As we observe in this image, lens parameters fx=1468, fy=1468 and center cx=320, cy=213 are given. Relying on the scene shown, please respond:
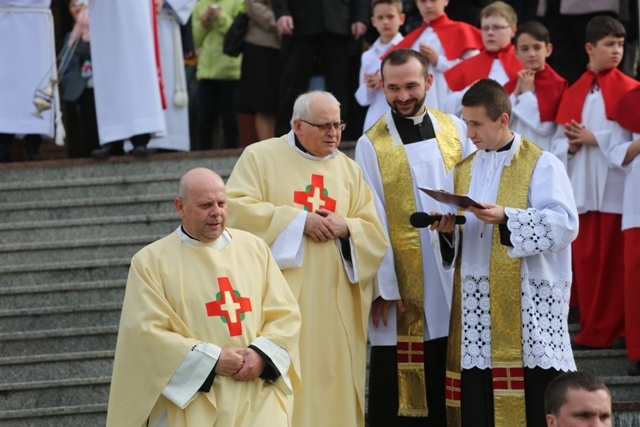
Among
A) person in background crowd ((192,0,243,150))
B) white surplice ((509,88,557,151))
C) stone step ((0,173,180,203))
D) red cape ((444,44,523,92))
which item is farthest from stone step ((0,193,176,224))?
white surplice ((509,88,557,151))

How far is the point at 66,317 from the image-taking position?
9773 millimetres

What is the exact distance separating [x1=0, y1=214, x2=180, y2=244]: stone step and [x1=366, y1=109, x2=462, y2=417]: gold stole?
2.62 metres

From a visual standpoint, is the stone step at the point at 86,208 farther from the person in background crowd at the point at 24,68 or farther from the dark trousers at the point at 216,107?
the dark trousers at the point at 216,107

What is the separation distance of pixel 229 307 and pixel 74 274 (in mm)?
3307

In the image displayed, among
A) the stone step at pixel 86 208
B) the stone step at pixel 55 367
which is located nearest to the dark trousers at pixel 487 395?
the stone step at pixel 55 367

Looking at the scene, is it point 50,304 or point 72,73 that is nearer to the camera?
point 50,304

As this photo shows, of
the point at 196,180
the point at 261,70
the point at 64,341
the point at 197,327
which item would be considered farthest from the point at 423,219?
the point at 261,70

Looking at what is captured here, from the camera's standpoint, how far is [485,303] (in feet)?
25.3

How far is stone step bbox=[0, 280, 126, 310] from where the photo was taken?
995 centimetres


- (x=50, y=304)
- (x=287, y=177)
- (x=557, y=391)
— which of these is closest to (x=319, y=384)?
(x=287, y=177)

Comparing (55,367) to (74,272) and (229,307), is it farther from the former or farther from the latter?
(229,307)

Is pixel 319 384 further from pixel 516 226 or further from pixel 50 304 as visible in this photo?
pixel 50 304

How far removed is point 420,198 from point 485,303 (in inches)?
35.7

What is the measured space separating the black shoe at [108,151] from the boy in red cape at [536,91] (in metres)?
3.32
